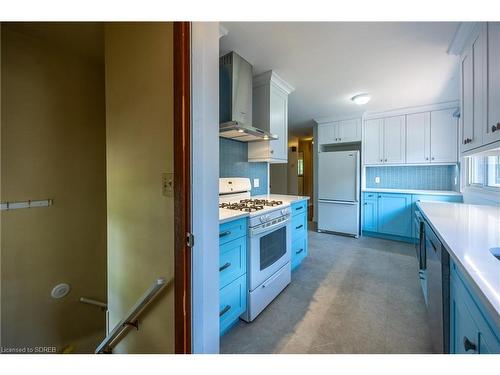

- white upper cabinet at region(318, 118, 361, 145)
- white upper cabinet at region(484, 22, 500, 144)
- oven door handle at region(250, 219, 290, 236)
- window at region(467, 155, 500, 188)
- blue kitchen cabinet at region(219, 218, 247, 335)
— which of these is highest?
white upper cabinet at region(318, 118, 361, 145)

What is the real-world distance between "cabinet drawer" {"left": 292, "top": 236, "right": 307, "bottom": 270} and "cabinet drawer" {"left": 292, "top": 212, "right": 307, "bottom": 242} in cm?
6

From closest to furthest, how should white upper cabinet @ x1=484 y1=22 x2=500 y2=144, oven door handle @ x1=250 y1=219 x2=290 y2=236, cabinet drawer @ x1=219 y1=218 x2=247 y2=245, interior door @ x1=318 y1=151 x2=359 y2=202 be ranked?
white upper cabinet @ x1=484 y1=22 x2=500 y2=144 < cabinet drawer @ x1=219 y1=218 x2=247 y2=245 < oven door handle @ x1=250 y1=219 x2=290 y2=236 < interior door @ x1=318 y1=151 x2=359 y2=202

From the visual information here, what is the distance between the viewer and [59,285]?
1938 millimetres

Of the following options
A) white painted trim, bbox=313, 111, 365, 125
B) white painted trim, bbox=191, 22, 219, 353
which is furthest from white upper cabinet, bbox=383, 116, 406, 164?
white painted trim, bbox=191, 22, 219, 353

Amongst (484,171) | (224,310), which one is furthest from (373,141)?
(224,310)

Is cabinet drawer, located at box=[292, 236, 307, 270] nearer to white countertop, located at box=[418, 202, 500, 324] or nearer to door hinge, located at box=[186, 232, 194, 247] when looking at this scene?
white countertop, located at box=[418, 202, 500, 324]

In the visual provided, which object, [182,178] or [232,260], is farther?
[232,260]

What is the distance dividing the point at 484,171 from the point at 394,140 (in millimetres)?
1529

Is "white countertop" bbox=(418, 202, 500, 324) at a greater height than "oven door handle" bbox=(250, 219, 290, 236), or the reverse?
"white countertop" bbox=(418, 202, 500, 324)

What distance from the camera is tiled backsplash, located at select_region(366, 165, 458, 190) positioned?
144 inches

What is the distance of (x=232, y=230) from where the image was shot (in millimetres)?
1524

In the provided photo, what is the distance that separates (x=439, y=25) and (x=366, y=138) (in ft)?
8.31

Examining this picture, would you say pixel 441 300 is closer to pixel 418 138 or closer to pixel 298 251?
pixel 298 251
